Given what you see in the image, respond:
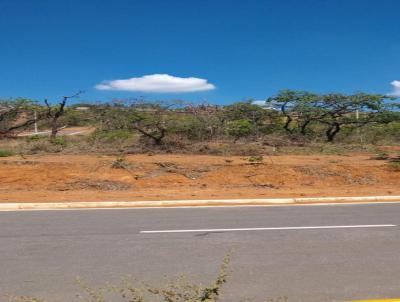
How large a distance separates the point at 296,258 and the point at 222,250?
3.64 feet

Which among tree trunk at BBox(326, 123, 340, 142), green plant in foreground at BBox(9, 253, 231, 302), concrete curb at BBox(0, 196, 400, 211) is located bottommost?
concrete curb at BBox(0, 196, 400, 211)

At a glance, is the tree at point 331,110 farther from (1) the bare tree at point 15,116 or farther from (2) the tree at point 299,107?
(1) the bare tree at point 15,116

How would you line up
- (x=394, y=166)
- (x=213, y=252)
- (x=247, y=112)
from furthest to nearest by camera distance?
(x=247, y=112), (x=394, y=166), (x=213, y=252)

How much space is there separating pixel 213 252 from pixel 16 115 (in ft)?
77.1

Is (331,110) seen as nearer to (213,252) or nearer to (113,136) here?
(113,136)

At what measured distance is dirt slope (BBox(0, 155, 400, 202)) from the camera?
1373cm

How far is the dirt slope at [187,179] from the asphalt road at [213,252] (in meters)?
3.70

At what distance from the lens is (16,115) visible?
26766 millimetres

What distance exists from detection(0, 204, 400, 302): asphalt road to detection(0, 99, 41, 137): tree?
57.9 ft

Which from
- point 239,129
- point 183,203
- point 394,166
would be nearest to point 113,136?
point 239,129

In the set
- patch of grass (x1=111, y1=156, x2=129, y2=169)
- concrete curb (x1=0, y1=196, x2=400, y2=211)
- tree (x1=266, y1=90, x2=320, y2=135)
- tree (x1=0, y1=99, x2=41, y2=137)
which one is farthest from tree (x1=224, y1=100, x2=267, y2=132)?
concrete curb (x1=0, y1=196, x2=400, y2=211)

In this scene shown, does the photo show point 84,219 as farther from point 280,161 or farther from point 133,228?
point 280,161

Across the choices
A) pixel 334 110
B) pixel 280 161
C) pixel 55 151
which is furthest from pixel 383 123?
pixel 55 151

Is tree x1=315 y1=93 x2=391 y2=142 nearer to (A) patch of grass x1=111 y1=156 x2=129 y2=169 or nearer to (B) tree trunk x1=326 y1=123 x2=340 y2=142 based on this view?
(B) tree trunk x1=326 y1=123 x2=340 y2=142
